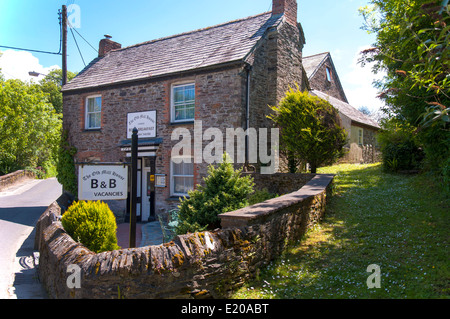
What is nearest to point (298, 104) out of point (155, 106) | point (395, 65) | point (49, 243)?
point (395, 65)

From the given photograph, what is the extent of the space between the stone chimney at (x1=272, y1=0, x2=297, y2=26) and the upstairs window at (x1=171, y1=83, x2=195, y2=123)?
483 cm

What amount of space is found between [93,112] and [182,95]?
210 inches

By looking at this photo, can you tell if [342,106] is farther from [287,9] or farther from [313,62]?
[287,9]

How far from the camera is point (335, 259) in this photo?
5906 millimetres

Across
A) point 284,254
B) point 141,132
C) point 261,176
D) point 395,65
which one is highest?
point 395,65

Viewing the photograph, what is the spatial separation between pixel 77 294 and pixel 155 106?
10232mm

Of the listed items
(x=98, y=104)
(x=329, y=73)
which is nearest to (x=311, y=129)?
(x=98, y=104)

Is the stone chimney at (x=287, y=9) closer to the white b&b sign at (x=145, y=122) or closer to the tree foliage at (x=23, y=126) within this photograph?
the white b&b sign at (x=145, y=122)

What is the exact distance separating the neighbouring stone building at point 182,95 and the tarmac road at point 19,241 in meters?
3.69

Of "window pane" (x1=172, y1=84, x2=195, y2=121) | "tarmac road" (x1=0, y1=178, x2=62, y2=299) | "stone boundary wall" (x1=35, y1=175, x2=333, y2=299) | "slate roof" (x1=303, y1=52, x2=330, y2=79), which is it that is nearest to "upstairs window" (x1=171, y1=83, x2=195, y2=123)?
"window pane" (x1=172, y1=84, x2=195, y2=121)

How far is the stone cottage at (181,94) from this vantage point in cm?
1215

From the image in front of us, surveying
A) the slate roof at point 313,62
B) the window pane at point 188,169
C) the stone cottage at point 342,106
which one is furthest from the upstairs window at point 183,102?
the slate roof at point 313,62

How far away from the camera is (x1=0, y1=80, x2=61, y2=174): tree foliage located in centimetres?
2589

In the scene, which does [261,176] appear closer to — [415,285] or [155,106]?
Answer: [155,106]
